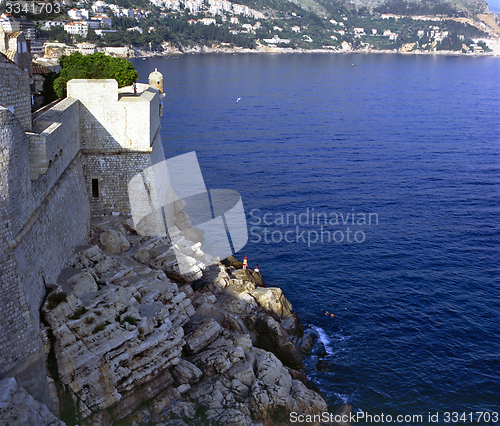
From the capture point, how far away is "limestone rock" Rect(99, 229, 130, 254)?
25875mm

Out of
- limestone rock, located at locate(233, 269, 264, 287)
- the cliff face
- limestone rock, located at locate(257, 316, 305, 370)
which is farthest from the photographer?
limestone rock, located at locate(233, 269, 264, 287)

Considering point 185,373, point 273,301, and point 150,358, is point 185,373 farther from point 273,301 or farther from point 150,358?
point 273,301

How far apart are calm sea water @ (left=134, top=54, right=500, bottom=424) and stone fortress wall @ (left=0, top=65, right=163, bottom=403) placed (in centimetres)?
1208

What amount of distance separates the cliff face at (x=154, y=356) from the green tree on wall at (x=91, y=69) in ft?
36.3

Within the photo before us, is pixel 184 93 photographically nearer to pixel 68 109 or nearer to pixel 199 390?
pixel 68 109

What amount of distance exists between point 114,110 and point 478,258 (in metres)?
25.2

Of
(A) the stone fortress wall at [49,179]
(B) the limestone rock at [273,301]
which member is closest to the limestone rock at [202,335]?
(B) the limestone rock at [273,301]

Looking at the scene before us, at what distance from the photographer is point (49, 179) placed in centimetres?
2036

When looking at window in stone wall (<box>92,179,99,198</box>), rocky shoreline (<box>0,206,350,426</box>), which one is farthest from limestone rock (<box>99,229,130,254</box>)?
window in stone wall (<box>92,179,99,198</box>)

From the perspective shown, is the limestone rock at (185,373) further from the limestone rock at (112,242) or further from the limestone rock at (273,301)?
the limestone rock at (112,242)

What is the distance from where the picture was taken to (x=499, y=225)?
40469 mm

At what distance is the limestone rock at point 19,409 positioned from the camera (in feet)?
46.9

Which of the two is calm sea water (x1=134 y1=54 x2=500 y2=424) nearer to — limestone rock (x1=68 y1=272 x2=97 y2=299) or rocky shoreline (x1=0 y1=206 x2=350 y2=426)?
rocky shoreline (x1=0 y1=206 x2=350 y2=426)

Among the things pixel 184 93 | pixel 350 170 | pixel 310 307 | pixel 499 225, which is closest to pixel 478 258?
pixel 499 225
